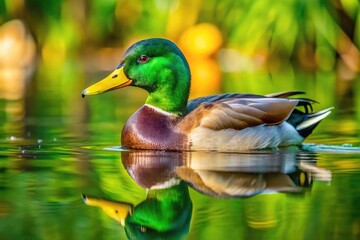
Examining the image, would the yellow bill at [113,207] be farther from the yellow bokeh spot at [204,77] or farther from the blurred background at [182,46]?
the yellow bokeh spot at [204,77]

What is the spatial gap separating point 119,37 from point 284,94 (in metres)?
13.0

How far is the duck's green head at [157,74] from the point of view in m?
6.71

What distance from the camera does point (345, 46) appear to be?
1652 cm

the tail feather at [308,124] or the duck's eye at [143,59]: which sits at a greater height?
the duck's eye at [143,59]

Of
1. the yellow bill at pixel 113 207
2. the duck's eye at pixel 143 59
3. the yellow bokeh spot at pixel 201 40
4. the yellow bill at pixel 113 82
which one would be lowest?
the yellow bill at pixel 113 207

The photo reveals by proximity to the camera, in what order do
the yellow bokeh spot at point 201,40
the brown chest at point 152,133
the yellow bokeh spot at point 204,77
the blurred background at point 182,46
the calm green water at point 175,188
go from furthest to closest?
the yellow bokeh spot at point 201,40 < the yellow bokeh spot at point 204,77 < the blurred background at point 182,46 < the brown chest at point 152,133 < the calm green water at point 175,188

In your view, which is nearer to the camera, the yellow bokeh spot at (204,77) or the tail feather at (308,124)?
the tail feather at (308,124)

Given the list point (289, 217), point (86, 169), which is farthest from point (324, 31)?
point (289, 217)

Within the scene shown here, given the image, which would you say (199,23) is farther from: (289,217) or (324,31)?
(289,217)

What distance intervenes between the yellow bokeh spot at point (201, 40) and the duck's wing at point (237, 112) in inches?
450

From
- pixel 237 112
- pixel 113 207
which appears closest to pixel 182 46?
pixel 237 112

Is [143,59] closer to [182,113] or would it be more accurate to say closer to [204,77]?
[182,113]

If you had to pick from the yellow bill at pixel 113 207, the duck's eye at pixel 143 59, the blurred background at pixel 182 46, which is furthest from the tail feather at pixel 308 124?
the yellow bill at pixel 113 207

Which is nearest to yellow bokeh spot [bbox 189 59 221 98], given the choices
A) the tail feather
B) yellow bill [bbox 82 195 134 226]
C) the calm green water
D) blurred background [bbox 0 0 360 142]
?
blurred background [bbox 0 0 360 142]
